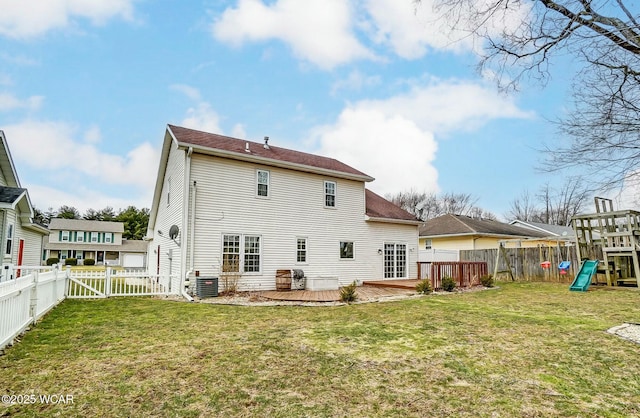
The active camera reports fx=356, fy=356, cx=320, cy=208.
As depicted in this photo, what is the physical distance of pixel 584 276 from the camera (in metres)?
13.3

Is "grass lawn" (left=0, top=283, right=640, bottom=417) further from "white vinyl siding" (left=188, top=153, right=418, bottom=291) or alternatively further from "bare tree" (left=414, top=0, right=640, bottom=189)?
"white vinyl siding" (left=188, top=153, right=418, bottom=291)

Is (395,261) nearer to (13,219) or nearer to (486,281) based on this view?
(486,281)

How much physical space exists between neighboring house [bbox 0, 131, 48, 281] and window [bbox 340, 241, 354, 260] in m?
11.0

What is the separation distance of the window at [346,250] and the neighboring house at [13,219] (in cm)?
1104

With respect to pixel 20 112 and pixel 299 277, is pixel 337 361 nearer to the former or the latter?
pixel 299 277

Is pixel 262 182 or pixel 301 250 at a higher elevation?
pixel 262 182

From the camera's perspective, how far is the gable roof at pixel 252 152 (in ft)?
41.8

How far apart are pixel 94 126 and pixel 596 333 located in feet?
70.6

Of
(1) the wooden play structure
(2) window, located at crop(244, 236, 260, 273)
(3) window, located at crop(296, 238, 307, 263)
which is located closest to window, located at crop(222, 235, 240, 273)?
(2) window, located at crop(244, 236, 260, 273)

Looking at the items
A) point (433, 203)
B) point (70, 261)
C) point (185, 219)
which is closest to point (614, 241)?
point (185, 219)

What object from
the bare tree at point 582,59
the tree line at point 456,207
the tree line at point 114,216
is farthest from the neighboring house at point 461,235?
the tree line at point 114,216

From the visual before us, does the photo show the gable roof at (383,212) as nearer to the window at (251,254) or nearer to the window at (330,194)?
the window at (330,194)

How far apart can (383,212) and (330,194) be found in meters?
3.33

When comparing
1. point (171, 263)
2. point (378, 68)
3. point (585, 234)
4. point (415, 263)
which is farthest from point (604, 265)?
point (171, 263)
